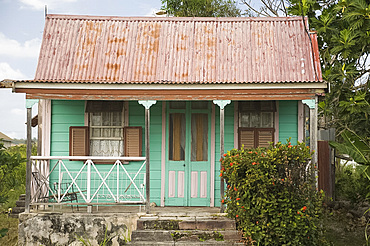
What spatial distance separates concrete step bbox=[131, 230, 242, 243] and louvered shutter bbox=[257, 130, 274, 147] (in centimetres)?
284

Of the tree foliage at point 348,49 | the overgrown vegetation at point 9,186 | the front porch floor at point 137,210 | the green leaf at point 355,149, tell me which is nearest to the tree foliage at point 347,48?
the tree foliage at point 348,49

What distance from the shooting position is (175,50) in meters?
10.8

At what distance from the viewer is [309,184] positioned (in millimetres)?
8211

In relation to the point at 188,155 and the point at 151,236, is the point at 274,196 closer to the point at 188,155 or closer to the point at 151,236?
the point at 151,236

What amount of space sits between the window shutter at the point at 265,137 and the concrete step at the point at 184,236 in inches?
112

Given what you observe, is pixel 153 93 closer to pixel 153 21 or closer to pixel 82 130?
pixel 82 130

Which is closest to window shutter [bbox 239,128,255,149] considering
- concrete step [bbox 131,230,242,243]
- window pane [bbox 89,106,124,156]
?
concrete step [bbox 131,230,242,243]

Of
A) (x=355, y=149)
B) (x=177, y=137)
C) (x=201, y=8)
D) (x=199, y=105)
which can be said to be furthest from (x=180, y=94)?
(x=201, y=8)

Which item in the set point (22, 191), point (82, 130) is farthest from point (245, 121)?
point (22, 191)

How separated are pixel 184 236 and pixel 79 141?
3.72 metres

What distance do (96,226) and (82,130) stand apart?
8.02 feet

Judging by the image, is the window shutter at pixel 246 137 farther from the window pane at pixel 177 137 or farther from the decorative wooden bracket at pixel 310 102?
the decorative wooden bracket at pixel 310 102

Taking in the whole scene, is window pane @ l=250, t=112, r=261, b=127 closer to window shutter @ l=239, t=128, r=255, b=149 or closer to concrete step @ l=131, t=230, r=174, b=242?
window shutter @ l=239, t=128, r=255, b=149

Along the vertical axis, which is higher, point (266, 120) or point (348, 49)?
point (348, 49)
